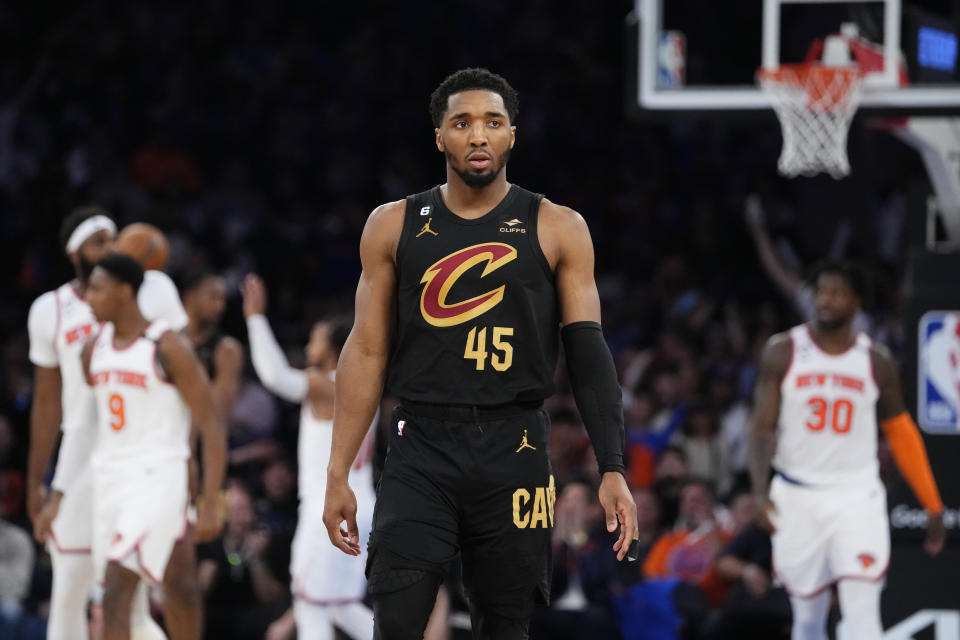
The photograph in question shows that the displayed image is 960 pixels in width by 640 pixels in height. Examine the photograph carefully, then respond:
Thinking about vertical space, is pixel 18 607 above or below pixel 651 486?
below

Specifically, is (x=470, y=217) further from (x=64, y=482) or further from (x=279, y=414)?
(x=279, y=414)

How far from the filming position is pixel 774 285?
46.6 feet

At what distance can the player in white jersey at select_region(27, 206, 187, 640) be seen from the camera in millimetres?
7590

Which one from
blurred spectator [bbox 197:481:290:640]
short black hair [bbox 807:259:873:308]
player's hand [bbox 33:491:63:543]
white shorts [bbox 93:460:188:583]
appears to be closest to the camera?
white shorts [bbox 93:460:188:583]

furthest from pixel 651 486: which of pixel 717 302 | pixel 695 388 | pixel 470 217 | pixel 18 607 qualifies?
pixel 470 217

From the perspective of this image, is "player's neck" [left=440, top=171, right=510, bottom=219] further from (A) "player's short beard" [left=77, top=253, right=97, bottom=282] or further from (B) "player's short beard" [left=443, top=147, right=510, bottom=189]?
(A) "player's short beard" [left=77, top=253, right=97, bottom=282]

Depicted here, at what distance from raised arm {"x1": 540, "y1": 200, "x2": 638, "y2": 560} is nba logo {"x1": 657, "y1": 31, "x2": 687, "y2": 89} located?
4.71 m

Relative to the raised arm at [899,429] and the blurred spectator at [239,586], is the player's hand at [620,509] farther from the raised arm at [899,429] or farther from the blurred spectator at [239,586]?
the blurred spectator at [239,586]

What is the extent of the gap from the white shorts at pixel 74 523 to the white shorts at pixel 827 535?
348 centimetres

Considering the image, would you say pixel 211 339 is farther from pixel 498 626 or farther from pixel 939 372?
pixel 939 372

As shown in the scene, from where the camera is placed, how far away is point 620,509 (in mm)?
4648

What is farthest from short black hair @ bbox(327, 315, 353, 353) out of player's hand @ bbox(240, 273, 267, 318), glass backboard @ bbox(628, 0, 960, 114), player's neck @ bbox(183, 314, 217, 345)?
glass backboard @ bbox(628, 0, 960, 114)

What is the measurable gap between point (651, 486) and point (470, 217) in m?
6.84

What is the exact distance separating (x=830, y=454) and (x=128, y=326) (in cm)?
357
